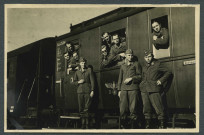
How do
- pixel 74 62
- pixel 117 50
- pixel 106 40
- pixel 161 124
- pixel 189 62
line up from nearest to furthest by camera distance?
pixel 189 62, pixel 161 124, pixel 117 50, pixel 106 40, pixel 74 62

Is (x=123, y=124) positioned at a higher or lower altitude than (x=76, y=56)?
lower

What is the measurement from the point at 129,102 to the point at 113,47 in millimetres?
786

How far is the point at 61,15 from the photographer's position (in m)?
4.11

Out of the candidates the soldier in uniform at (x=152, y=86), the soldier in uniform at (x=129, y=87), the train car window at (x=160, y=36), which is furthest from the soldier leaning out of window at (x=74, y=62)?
the train car window at (x=160, y=36)

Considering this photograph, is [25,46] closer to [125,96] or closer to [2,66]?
[2,66]

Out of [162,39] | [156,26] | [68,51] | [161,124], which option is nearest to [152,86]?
[161,124]

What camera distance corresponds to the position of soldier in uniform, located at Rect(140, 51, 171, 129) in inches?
143

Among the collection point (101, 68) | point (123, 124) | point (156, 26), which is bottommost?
point (123, 124)

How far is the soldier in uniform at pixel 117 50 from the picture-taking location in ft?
13.0

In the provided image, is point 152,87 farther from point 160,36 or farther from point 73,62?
point 73,62

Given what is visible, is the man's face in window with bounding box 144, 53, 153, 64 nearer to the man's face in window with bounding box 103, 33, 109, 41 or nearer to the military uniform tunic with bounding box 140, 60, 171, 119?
the military uniform tunic with bounding box 140, 60, 171, 119

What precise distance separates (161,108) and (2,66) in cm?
221

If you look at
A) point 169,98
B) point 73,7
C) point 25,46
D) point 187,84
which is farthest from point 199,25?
point 25,46

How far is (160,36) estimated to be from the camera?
3.67 metres
